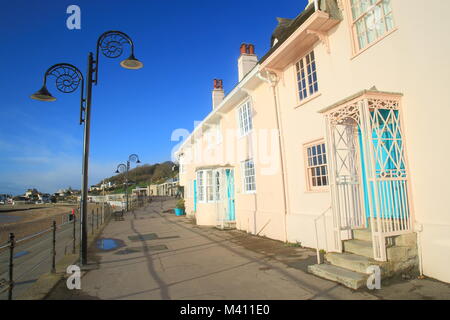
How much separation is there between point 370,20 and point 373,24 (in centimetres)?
17

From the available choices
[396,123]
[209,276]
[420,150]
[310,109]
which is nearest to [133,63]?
[310,109]

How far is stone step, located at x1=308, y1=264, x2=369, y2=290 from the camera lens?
4.80 m

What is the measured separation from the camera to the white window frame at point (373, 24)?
19.7 ft

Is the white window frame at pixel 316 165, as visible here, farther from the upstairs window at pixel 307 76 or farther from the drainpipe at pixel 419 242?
the drainpipe at pixel 419 242

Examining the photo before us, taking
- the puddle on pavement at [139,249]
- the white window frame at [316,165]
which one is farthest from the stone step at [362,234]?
Result: the puddle on pavement at [139,249]

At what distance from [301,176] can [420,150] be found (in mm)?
3843

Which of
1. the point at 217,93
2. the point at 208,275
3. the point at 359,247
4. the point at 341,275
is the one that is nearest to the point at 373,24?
the point at 359,247

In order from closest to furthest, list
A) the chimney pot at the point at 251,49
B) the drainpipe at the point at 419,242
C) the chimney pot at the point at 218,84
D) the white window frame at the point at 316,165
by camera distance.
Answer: the drainpipe at the point at 419,242 → the white window frame at the point at 316,165 → the chimney pot at the point at 251,49 → the chimney pot at the point at 218,84

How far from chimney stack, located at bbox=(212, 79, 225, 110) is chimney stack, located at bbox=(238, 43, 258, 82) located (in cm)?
510

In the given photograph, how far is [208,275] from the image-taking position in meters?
6.10

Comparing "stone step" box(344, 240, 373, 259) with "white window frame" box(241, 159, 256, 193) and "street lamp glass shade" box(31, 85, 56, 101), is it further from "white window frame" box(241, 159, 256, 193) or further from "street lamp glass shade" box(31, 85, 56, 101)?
"street lamp glass shade" box(31, 85, 56, 101)

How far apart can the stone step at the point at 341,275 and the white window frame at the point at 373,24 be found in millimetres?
4829
